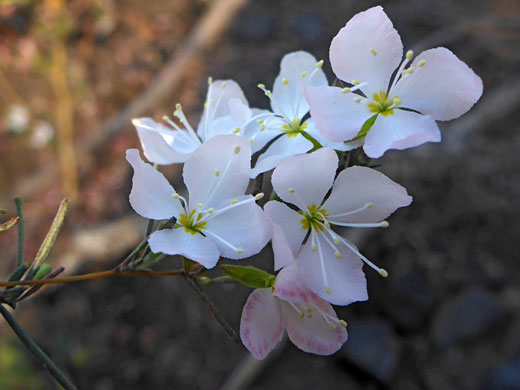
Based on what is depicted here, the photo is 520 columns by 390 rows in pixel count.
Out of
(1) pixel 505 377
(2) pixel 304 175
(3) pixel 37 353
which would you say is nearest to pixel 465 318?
(1) pixel 505 377

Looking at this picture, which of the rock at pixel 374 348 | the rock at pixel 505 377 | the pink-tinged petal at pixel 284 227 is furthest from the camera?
the rock at pixel 374 348

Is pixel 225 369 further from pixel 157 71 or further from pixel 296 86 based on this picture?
pixel 157 71

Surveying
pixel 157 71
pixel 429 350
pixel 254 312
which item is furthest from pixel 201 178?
pixel 157 71

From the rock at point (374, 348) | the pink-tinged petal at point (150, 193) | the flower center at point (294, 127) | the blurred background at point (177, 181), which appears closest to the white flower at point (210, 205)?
the pink-tinged petal at point (150, 193)

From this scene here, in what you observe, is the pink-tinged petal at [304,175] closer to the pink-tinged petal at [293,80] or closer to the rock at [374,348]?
the pink-tinged petal at [293,80]

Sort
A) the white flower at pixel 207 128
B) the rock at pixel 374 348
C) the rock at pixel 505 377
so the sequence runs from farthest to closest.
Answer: the rock at pixel 374 348 → the rock at pixel 505 377 → the white flower at pixel 207 128

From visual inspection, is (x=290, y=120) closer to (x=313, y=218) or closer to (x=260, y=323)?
(x=313, y=218)

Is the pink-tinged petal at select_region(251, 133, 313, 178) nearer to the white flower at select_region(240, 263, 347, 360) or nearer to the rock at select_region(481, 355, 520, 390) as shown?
the white flower at select_region(240, 263, 347, 360)

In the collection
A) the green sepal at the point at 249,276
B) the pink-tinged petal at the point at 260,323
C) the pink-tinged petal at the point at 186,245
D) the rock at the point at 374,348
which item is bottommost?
the rock at the point at 374,348
